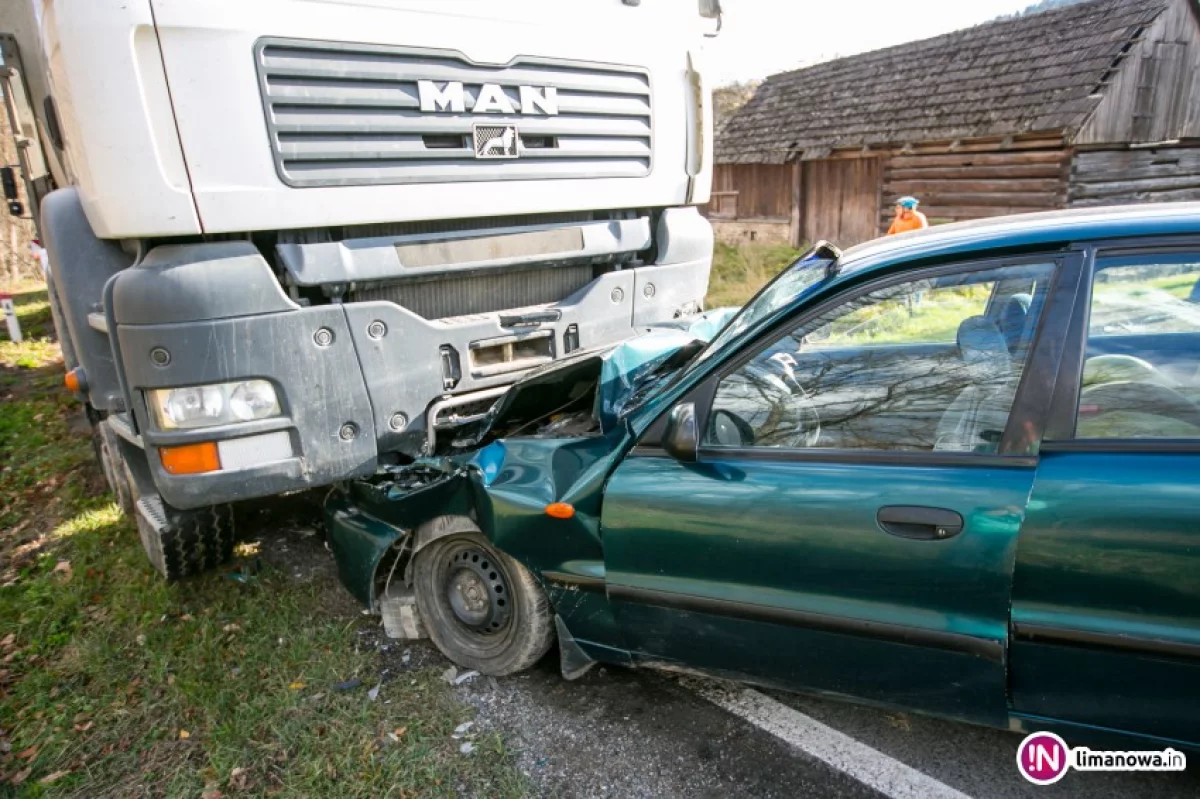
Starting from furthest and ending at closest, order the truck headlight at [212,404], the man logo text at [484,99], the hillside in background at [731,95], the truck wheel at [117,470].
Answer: the hillside in background at [731,95] → the truck wheel at [117,470] → the man logo text at [484,99] → the truck headlight at [212,404]

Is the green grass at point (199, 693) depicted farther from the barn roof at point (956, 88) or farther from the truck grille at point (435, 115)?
the barn roof at point (956, 88)

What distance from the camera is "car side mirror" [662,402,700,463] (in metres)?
2.45

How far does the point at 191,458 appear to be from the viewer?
3.05m

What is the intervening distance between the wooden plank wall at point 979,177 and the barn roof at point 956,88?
1.33ft

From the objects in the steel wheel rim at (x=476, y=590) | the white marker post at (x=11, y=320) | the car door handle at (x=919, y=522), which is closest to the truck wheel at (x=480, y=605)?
the steel wheel rim at (x=476, y=590)

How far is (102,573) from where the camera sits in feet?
14.4

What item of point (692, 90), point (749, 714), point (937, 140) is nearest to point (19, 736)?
point (749, 714)

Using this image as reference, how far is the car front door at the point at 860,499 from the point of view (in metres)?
2.13

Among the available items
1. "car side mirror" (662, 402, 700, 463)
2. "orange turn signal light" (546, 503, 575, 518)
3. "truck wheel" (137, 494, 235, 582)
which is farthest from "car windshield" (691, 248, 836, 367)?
"truck wheel" (137, 494, 235, 582)

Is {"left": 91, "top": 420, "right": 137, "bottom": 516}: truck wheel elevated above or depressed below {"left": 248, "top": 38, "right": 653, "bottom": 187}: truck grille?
below

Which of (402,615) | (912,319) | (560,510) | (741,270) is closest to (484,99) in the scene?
(560,510)

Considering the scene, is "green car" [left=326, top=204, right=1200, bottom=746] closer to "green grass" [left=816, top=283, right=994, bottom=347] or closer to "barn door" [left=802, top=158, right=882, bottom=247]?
"green grass" [left=816, top=283, right=994, bottom=347]

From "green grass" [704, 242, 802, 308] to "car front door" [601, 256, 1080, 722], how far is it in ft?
27.5

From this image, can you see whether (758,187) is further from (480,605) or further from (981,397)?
(981,397)
